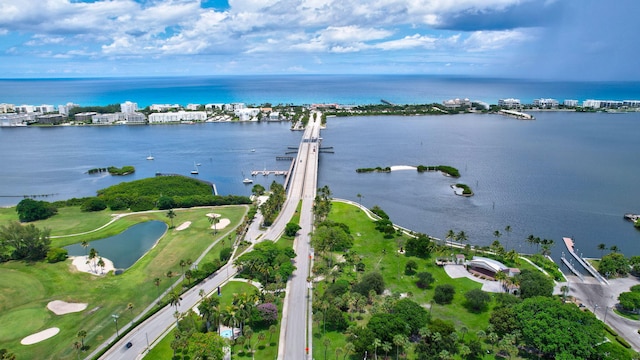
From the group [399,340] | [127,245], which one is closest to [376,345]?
[399,340]

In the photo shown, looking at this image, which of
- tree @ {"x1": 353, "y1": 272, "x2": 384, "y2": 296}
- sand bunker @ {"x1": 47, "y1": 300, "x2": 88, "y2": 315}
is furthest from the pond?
tree @ {"x1": 353, "y1": 272, "x2": 384, "y2": 296}

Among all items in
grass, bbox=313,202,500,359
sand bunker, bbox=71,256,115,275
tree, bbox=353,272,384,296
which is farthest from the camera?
sand bunker, bbox=71,256,115,275

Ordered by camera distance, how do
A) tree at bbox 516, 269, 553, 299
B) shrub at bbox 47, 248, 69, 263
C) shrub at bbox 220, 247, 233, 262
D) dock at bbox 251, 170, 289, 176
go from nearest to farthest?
1. tree at bbox 516, 269, 553, 299
2. shrub at bbox 220, 247, 233, 262
3. shrub at bbox 47, 248, 69, 263
4. dock at bbox 251, 170, 289, 176

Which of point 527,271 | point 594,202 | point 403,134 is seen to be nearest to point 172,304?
point 527,271

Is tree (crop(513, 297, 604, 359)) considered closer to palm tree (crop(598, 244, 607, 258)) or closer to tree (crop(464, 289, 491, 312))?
tree (crop(464, 289, 491, 312))

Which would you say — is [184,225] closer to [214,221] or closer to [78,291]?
[214,221]

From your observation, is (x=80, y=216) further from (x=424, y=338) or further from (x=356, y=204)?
(x=424, y=338)

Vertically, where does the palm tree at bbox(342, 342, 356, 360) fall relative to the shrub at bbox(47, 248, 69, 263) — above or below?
below
